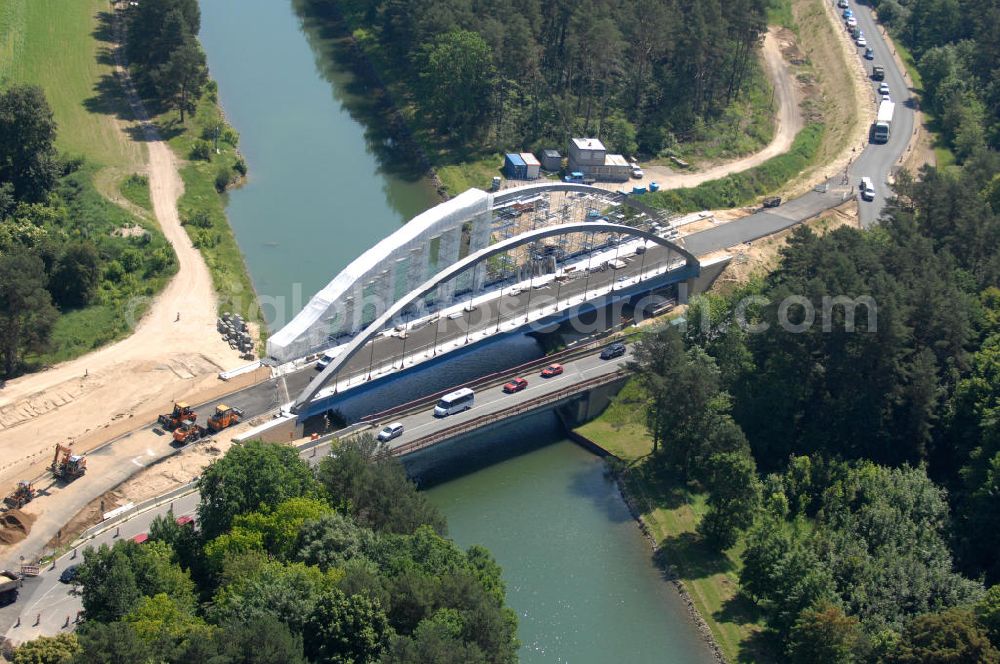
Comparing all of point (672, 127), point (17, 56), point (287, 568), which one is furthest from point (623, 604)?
point (17, 56)

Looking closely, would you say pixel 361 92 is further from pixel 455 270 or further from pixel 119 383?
pixel 119 383

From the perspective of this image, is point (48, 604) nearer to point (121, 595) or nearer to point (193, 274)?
point (121, 595)

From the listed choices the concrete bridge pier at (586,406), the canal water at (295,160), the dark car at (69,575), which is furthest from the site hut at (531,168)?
the dark car at (69,575)

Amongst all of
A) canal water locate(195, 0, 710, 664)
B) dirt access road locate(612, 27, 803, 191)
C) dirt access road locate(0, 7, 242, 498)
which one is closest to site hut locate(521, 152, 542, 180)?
dirt access road locate(612, 27, 803, 191)

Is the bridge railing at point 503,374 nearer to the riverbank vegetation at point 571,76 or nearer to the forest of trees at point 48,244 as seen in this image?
the forest of trees at point 48,244

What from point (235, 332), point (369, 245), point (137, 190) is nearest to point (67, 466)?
point (235, 332)

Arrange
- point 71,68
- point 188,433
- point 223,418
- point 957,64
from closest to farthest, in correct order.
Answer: point 188,433
point 223,418
point 71,68
point 957,64
